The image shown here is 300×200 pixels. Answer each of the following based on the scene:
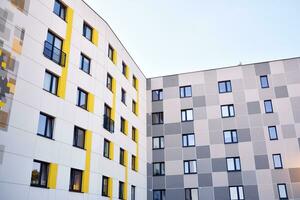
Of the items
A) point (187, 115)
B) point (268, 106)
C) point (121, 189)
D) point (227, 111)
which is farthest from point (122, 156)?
point (268, 106)

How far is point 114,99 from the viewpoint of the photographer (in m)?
24.9

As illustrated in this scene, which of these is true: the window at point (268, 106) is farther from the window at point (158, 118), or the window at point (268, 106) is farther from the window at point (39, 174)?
the window at point (39, 174)

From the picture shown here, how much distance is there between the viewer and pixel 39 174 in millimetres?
16078

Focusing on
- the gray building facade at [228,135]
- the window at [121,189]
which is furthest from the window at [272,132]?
the window at [121,189]

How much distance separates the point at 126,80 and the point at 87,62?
657 cm

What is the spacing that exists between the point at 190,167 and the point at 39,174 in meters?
15.6

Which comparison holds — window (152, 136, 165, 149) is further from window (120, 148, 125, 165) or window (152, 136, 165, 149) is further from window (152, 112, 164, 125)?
window (120, 148, 125, 165)

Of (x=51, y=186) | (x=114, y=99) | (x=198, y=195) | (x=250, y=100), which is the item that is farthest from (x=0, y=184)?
(x=250, y=100)

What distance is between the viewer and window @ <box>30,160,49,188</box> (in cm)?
1570

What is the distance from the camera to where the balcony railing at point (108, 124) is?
74.1ft

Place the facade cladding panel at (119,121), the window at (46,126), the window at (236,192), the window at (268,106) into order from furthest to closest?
the window at (268,106), the window at (236,192), the window at (46,126), the facade cladding panel at (119,121)

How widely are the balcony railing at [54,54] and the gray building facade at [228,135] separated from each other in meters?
14.3

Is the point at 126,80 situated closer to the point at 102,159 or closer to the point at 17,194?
the point at 102,159

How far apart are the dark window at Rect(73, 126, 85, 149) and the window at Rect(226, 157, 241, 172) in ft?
45.5
